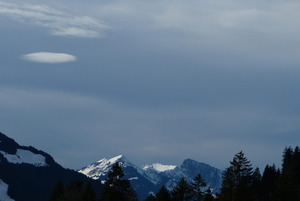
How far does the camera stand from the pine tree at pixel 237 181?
83562 mm

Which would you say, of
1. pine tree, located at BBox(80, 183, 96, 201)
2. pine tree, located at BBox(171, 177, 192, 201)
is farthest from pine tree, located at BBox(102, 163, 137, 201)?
pine tree, located at BBox(80, 183, 96, 201)

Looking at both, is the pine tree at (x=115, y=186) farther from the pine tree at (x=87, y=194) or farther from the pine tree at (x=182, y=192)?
the pine tree at (x=87, y=194)

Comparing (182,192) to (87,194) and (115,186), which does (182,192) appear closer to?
(115,186)

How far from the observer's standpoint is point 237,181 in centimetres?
8488

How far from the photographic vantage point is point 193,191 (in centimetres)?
9188

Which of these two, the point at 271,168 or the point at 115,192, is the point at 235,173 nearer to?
the point at 115,192

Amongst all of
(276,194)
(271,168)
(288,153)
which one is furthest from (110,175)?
(288,153)

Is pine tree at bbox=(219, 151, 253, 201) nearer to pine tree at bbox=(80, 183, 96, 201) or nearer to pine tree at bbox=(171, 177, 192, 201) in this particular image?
pine tree at bbox=(171, 177, 192, 201)

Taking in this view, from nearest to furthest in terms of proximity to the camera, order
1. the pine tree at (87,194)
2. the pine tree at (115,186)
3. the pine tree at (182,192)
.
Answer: the pine tree at (115,186), the pine tree at (182,192), the pine tree at (87,194)

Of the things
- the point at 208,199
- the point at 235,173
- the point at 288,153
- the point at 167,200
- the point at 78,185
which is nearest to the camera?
the point at 235,173

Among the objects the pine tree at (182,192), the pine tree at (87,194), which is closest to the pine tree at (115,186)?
the pine tree at (182,192)

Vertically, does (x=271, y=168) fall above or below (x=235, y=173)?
above

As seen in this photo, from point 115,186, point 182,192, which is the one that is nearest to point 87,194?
point 182,192

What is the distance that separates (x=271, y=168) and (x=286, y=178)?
65.8 meters
